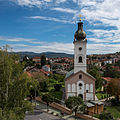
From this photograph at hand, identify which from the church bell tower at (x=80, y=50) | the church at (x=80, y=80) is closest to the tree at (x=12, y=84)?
the church at (x=80, y=80)

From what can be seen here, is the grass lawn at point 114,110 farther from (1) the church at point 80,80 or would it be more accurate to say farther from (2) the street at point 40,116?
(2) the street at point 40,116

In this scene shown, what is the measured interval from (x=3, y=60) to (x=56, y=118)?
42.5ft

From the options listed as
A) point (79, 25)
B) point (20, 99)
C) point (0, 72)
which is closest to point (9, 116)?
point (20, 99)

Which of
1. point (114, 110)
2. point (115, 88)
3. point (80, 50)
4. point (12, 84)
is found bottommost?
point (114, 110)

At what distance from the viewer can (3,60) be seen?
11930 millimetres

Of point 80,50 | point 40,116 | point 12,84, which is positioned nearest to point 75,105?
point 40,116

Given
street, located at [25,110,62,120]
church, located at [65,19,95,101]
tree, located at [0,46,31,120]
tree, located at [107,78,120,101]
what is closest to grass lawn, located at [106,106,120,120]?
tree, located at [107,78,120,101]

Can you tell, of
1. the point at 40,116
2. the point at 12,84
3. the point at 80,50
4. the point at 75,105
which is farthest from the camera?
the point at 80,50

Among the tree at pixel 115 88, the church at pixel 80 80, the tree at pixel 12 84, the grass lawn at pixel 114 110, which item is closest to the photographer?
the tree at pixel 12 84

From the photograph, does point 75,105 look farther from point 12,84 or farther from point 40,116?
point 12,84

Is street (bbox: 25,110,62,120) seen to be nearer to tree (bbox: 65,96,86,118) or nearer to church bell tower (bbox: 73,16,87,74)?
tree (bbox: 65,96,86,118)

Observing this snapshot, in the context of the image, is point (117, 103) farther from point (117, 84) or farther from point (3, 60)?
point (3, 60)

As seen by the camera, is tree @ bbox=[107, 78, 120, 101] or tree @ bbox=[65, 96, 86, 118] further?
tree @ bbox=[107, 78, 120, 101]

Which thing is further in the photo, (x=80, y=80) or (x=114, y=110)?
(x=80, y=80)
